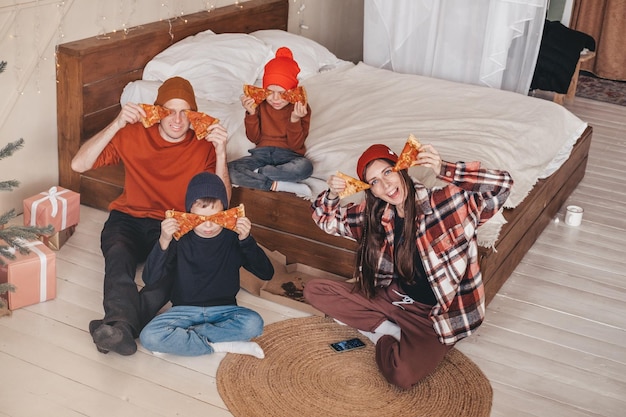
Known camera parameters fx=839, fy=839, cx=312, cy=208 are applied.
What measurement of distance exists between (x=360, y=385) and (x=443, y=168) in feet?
2.32

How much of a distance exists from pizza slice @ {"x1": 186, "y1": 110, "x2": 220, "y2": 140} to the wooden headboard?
0.66 metres

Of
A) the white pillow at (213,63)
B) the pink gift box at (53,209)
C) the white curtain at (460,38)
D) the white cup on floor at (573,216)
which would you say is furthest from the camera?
the white curtain at (460,38)

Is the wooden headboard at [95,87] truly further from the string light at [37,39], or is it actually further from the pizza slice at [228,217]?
the pizza slice at [228,217]

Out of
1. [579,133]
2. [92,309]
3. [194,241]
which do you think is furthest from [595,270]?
[92,309]

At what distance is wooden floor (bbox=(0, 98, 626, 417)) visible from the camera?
2.39m

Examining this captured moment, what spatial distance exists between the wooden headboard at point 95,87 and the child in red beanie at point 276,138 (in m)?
0.62

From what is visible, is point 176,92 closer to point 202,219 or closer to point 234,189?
point 234,189

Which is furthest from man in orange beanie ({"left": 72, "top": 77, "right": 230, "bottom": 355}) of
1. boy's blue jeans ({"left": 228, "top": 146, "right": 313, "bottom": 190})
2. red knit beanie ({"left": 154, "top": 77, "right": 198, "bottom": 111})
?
boy's blue jeans ({"left": 228, "top": 146, "right": 313, "bottom": 190})

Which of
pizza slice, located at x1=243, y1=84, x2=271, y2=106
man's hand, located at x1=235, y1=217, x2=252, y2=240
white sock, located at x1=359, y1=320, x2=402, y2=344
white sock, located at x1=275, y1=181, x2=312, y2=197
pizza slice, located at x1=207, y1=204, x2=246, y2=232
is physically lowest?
white sock, located at x1=359, y1=320, x2=402, y2=344

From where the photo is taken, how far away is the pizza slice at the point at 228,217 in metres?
2.54

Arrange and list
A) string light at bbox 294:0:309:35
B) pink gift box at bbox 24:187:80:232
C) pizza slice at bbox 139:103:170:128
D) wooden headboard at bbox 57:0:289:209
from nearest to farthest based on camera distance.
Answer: pizza slice at bbox 139:103:170:128
pink gift box at bbox 24:187:80:232
wooden headboard at bbox 57:0:289:209
string light at bbox 294:0:309:35

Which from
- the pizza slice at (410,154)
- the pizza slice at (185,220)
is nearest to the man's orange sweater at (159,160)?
the pizza slice at (185,220)

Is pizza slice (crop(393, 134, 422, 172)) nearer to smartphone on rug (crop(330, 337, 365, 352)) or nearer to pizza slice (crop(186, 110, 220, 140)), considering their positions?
smartphone on rug (crop(330, 337, 365, 352))

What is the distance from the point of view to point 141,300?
9.04 feet
